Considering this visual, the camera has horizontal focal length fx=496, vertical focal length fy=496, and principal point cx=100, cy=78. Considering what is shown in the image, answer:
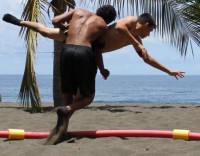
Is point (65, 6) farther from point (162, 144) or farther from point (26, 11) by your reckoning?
point (162, 144)

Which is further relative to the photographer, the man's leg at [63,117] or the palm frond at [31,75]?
the palm frond at [31,75]

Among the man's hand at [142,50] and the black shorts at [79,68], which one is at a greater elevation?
the man's hand at [142,50]

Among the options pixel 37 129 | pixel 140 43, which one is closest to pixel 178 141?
pixel 140 43

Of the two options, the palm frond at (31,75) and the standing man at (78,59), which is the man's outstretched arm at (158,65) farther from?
the palm frond at (31,75)

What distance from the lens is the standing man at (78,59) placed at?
5227 millimetres

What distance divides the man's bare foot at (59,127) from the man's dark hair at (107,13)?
3.66 feet

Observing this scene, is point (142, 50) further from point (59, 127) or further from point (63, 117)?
point (59, 127)

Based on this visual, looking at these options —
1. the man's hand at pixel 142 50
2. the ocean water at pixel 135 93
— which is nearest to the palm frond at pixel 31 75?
the ocean water at pixel 135 93

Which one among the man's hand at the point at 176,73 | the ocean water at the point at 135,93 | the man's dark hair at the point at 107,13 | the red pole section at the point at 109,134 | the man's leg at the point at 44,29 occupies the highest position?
the man's dark hair at the point at 107,13

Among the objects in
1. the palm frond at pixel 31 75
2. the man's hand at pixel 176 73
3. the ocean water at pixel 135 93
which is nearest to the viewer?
the man's hand at pixel 176 73

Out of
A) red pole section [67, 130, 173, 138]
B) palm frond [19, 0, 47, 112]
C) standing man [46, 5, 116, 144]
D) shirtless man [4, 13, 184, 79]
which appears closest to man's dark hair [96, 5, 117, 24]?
standing man [46, 5, 116, 144]

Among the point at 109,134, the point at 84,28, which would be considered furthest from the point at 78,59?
the point at 109,134

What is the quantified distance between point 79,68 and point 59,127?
2.20 ft

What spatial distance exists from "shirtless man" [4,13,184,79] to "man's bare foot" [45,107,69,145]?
66cm
